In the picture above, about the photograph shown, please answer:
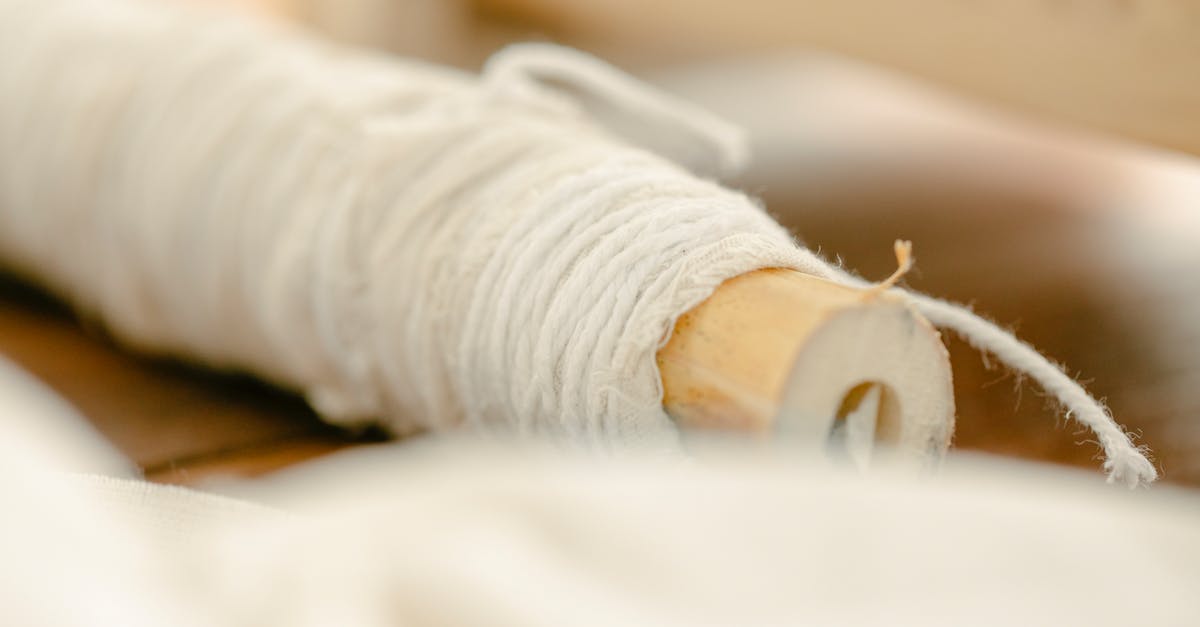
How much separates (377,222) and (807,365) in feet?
0.82

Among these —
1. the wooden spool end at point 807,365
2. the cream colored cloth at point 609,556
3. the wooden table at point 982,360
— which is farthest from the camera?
the wooden table at point 982,360

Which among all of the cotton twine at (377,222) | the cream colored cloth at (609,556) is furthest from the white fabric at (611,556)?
the cotton twine at (377,222)

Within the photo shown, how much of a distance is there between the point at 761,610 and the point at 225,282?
44 centimetres

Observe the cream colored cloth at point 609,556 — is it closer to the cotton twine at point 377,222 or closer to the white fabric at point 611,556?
the white fabric at point 611,556

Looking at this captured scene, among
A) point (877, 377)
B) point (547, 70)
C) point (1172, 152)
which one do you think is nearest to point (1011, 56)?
point (1172, 152)

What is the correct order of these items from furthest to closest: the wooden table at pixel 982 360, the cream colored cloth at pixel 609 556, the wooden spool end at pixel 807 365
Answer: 1. the wooden table at pixel 982 360
2. the wooden spool end at pixel 807 365
3. the cream colored cloth at pixel 609 556

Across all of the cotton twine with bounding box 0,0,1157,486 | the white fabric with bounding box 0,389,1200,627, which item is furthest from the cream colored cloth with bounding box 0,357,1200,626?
the cotton twine with bounding box 0,0,1157,486

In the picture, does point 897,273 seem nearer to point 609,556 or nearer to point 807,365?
point 807,365

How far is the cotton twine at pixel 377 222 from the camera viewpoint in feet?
1.28

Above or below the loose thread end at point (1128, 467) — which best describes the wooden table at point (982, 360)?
below

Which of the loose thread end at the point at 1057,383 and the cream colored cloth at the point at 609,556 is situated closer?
the cream colored cloth at the point at 609,556

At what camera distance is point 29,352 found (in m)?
0.70

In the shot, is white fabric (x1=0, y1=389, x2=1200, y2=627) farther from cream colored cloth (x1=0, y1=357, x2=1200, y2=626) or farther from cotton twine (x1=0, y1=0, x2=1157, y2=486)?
cotton twine (x1=0, y1=0, x2=1157, y2=486)

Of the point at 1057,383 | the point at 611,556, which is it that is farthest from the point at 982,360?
the point at 611,556
